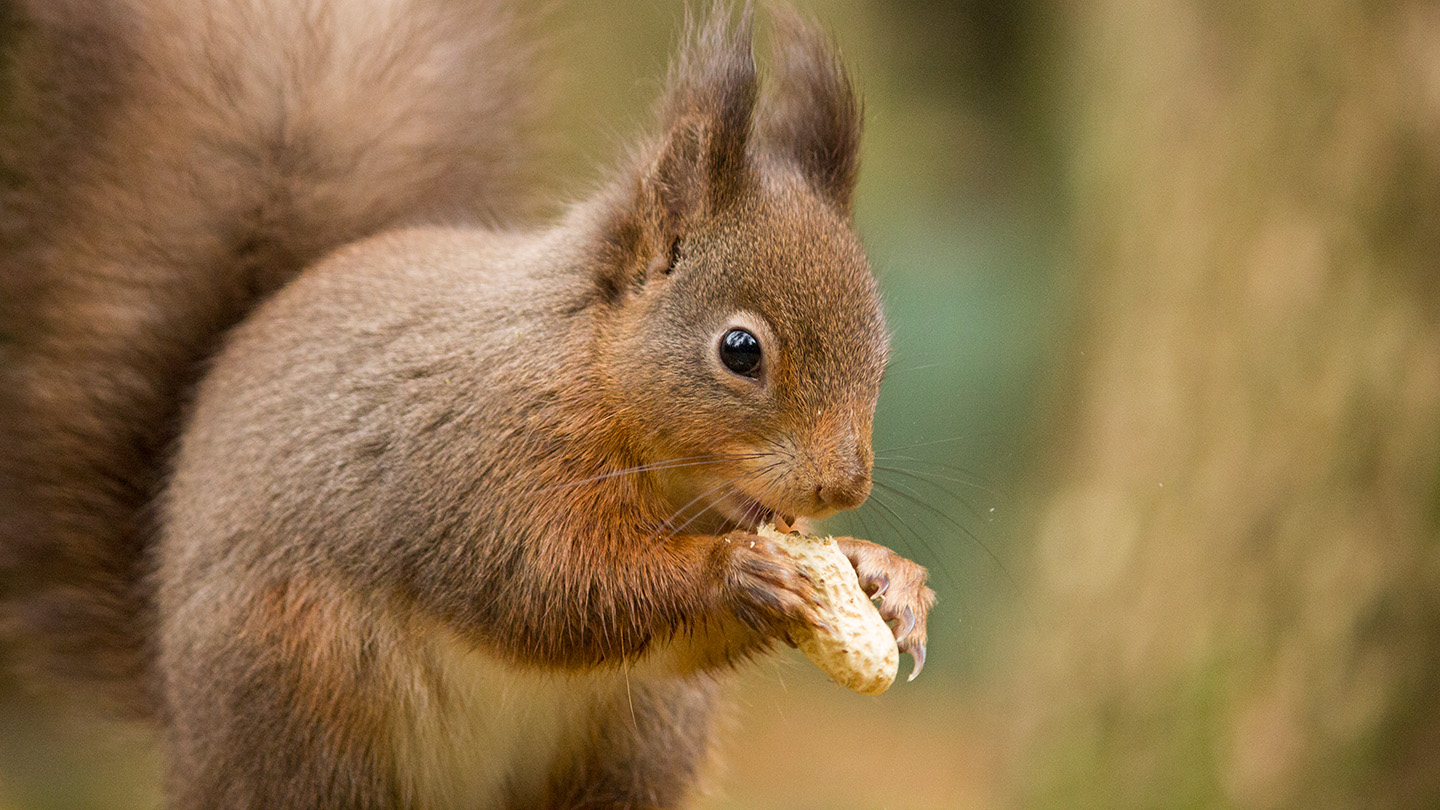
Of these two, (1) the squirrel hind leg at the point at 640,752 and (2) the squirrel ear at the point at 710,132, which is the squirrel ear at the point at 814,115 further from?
(1) the squirrel hind leg at the point at 640,752

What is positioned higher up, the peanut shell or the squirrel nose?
the squirrel nose

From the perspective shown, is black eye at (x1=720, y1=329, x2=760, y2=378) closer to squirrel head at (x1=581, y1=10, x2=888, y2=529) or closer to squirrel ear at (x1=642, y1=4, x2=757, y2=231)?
squirrel head at (x1=581, y1=10, x2=888, y2=529)

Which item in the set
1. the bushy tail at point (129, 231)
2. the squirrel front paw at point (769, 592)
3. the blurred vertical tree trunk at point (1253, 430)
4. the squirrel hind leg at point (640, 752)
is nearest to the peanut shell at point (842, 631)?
the squirrel front paw at point (769, 592)

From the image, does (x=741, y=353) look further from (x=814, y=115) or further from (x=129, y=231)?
(x=129, y=231)

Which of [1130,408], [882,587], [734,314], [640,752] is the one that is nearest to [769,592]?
[882,587]

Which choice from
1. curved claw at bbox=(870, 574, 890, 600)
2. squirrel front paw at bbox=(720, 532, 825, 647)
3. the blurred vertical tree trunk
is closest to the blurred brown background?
the blurred vertical tree trunk

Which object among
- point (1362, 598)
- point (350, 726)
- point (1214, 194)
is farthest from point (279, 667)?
point (1214, 194)

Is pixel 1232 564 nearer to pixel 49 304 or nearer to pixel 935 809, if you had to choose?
pixel 935 809
